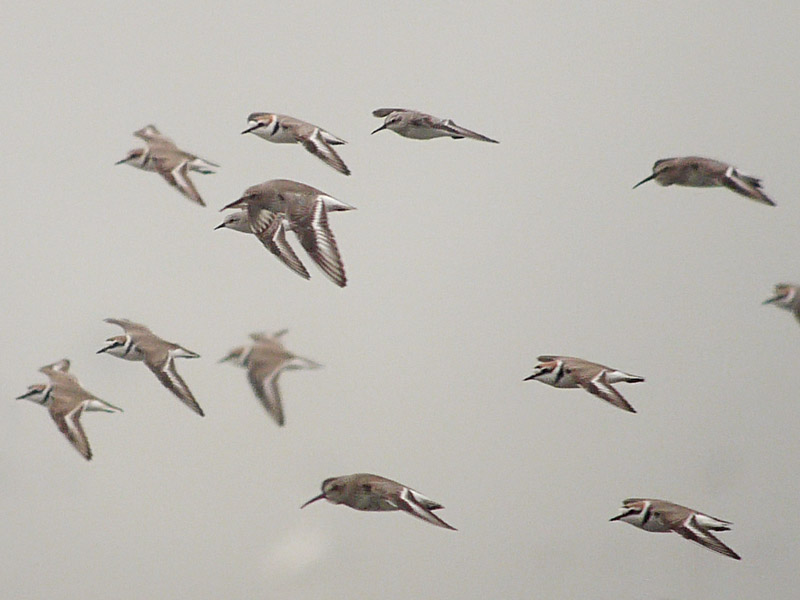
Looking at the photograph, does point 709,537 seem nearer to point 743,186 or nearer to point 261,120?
point 743,186

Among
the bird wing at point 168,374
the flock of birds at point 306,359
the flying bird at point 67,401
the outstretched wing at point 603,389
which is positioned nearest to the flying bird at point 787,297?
the flock of birds at point 306,359

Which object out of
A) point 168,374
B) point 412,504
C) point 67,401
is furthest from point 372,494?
point 67,401

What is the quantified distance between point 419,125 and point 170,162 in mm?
1804

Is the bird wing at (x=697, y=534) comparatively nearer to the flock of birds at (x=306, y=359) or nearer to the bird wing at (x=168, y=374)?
the flock of birds at (x=306, y=359)

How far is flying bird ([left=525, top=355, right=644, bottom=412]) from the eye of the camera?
6.07 metres

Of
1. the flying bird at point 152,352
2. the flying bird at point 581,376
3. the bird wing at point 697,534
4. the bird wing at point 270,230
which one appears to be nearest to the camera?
the bird wing at point 697,534

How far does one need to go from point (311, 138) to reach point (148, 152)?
1.57m

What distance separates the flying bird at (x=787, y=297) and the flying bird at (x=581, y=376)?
858 mm

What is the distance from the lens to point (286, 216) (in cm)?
653

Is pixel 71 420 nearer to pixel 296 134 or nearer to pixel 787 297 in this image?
pixel 296 134

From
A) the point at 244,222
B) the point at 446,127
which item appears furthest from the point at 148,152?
the point at 446,127

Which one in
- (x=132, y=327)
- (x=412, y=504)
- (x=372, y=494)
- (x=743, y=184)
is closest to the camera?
(x=412, y=504)

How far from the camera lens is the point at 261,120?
6605mm

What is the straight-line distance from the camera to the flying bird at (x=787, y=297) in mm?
6016
